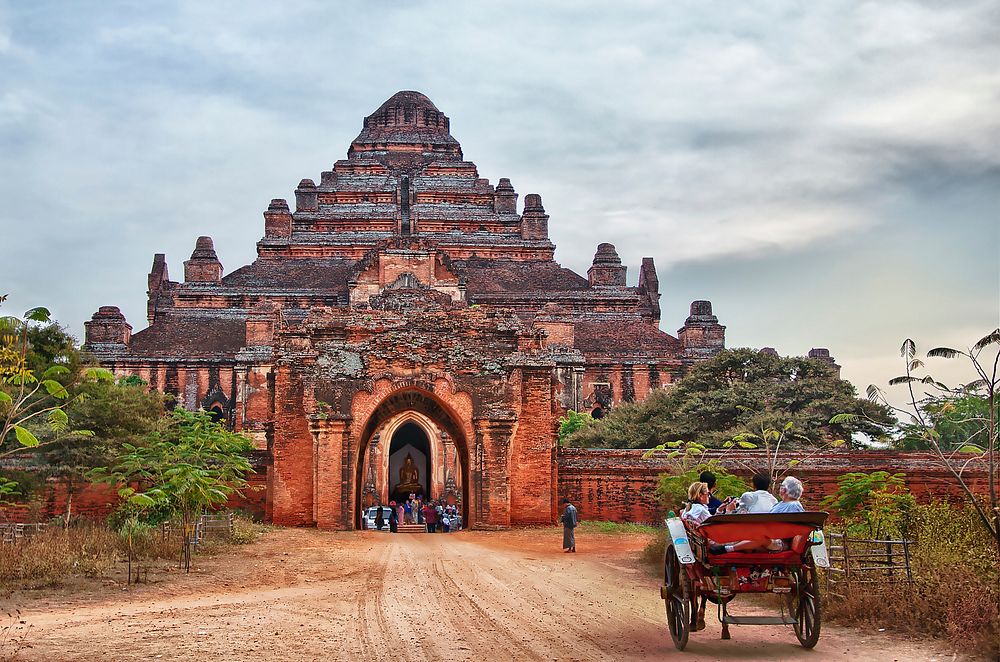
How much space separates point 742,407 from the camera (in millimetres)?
22938

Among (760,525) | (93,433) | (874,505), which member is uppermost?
(93,433)

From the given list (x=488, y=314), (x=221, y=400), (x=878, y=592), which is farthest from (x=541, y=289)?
(x=878, y=592)

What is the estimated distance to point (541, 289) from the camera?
37875 mm

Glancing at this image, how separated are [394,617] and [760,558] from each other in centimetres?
327

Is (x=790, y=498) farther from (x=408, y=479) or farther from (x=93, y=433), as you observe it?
(x=408, y=479)

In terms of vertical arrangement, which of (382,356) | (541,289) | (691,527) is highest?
(541,289)

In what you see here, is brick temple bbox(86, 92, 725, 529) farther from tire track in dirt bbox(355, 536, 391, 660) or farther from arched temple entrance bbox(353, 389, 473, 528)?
tire track in dirt bbox(355, 536, 391, 660)

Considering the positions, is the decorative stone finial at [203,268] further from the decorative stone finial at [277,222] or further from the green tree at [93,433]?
the green tree at [93,433]

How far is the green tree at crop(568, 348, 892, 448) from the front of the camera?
23.8 metres

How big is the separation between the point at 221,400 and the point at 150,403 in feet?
47.9

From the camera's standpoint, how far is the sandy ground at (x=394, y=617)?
24.4ft

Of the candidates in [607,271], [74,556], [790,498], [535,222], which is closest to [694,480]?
[790,498]

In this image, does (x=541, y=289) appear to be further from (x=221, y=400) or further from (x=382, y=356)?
(x=382, y=356)

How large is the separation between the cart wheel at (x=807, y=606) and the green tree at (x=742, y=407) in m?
15.5
